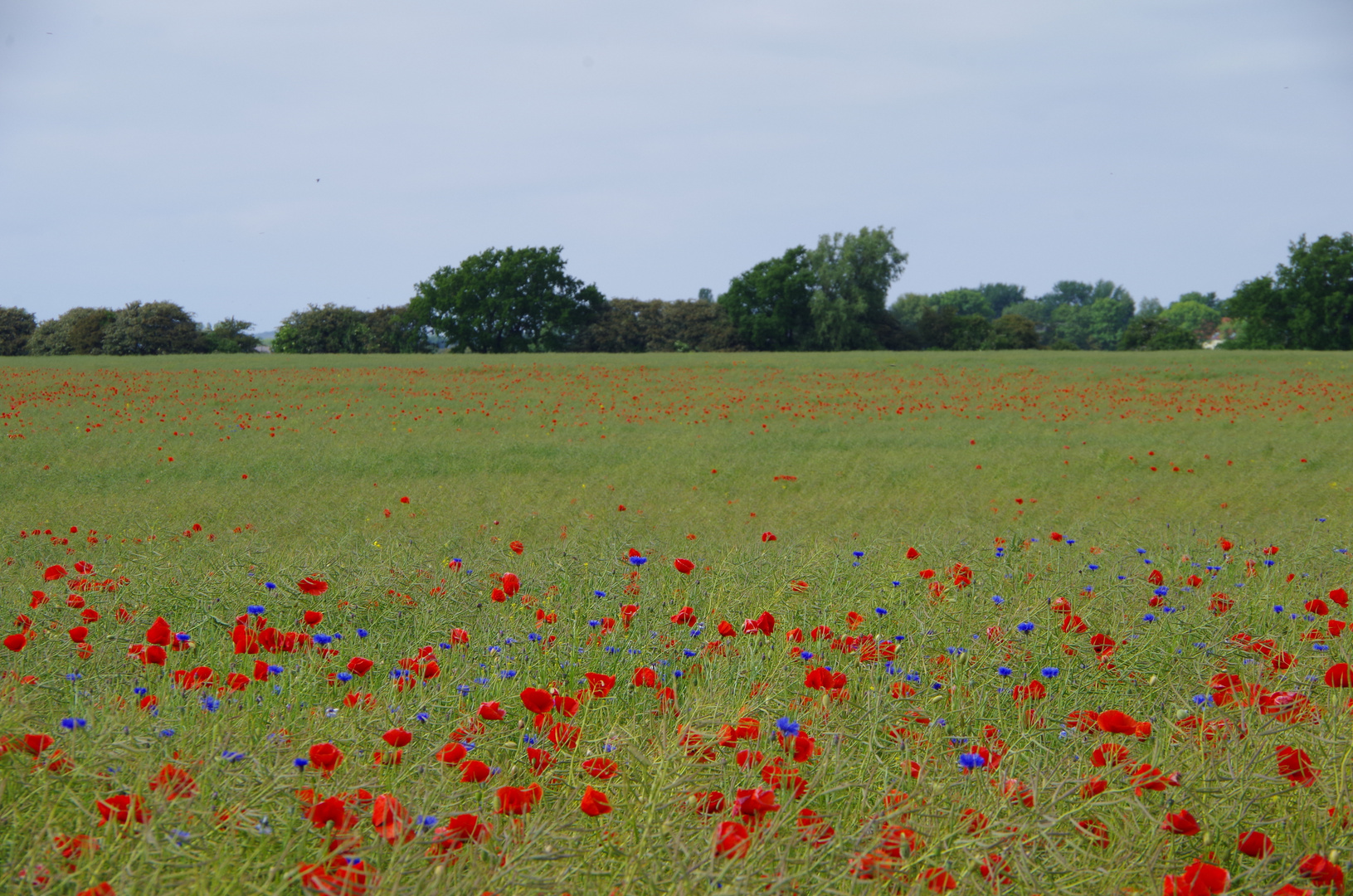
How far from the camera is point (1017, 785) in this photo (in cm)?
222

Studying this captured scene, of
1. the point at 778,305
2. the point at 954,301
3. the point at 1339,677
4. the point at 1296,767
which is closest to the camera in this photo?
the point at 1296,767

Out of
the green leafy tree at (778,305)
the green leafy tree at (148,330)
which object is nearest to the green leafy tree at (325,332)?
the green leafy tree at (148,330)

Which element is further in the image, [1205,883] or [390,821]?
[390,821]

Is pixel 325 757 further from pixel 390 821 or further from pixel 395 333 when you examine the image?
pixel 395 333

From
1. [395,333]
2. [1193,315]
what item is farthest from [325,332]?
[1193,315]

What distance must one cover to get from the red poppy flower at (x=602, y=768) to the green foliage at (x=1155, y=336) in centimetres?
8134

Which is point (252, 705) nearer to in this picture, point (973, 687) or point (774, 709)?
point (774, 709)

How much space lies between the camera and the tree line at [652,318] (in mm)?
57906

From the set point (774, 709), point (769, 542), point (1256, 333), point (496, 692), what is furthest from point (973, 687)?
point (1256, 333)

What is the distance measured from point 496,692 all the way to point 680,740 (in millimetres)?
971

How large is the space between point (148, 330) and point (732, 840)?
62.0 meters

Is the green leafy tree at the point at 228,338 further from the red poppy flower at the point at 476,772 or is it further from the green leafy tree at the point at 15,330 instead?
the red poppy flower at the point at 476,772

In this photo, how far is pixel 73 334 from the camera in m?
56.5

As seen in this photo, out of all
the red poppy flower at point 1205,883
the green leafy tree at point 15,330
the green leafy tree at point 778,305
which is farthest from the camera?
the green leafy tree at point 778,305
